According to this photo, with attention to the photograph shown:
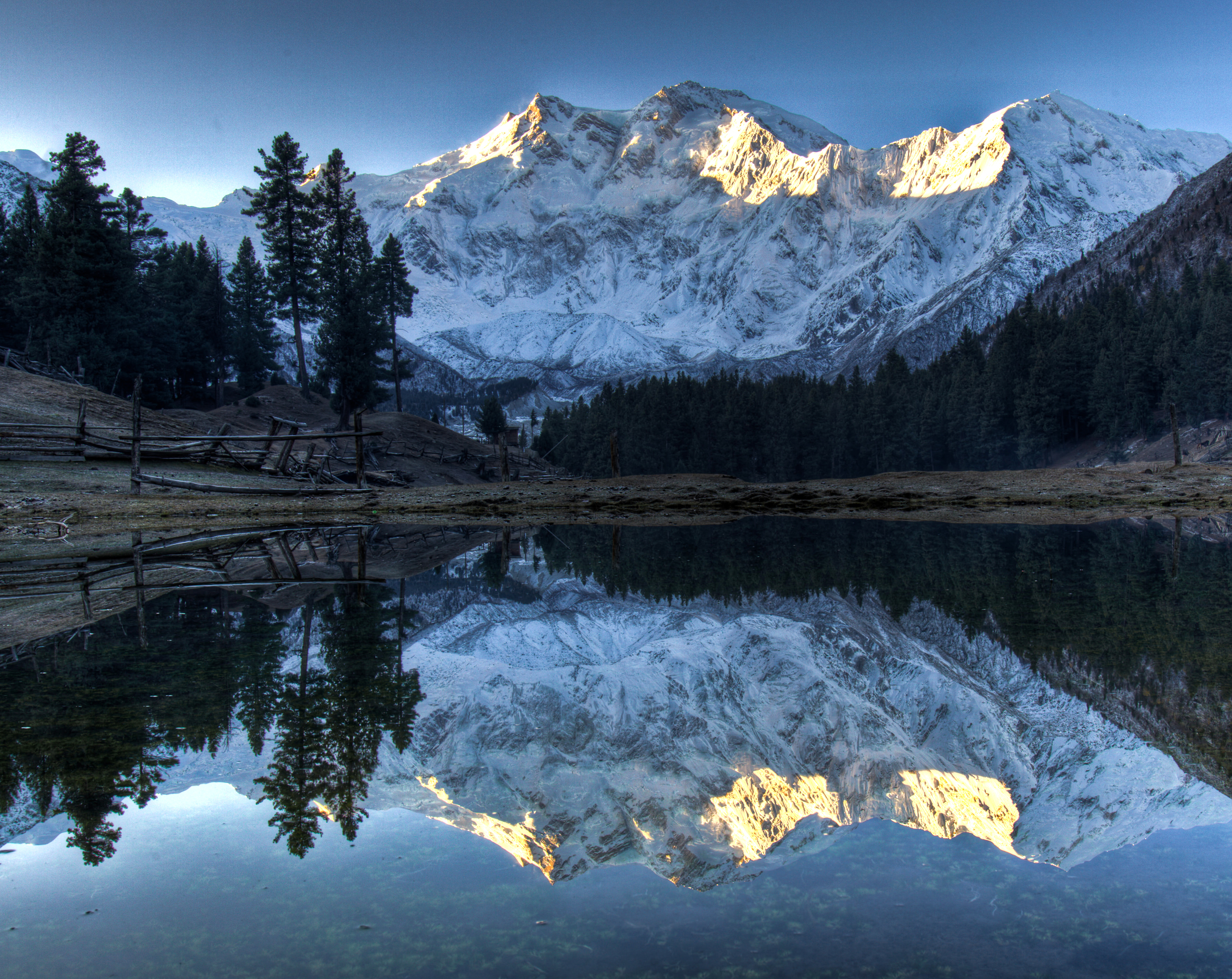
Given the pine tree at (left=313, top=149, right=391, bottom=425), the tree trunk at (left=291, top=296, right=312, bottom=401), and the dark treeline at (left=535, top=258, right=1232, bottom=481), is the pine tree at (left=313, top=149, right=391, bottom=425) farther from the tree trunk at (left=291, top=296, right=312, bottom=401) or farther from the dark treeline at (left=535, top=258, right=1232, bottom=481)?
the dark treeline at (left=535, top=258, right=1232, bottom=481)

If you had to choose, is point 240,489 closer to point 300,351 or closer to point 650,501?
point 650,501

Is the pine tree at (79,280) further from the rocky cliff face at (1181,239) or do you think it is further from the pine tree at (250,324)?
the rocky cliff face at (1181,239)

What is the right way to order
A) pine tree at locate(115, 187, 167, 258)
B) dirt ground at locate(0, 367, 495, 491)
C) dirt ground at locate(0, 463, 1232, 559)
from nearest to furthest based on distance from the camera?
dirt ground at locate(0, 463, 1232, 559)
dirt ground at locate(0, 367, 495, 491)
pine tree at locate(115, 187, 167, 258)

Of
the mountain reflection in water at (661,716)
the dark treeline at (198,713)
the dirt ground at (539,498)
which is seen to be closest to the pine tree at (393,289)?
the dirt ground at (539,498)

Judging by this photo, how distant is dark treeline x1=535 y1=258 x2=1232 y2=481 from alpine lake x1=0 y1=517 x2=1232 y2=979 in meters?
69.4

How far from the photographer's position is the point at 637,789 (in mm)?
5836

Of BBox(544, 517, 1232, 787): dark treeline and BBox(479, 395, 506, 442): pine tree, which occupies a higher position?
BBox(479, 395, 506, 442): pine tree

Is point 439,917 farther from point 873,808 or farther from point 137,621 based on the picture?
point 137,621

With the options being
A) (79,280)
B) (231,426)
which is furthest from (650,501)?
(79,280)

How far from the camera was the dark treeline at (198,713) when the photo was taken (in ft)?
17.1

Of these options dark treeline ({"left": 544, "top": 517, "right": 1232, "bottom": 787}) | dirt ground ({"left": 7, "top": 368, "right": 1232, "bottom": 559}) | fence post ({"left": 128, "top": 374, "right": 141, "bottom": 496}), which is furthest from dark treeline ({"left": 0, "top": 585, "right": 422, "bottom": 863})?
fence post ({"left": 128, "top": 374, "right": 141, "bottom": 496})

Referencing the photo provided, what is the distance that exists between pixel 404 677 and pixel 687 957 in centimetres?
501

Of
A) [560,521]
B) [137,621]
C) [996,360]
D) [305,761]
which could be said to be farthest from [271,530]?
[996,360]

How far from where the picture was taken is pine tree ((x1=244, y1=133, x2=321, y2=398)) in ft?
190
